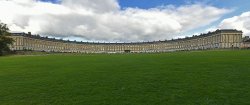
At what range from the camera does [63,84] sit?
1805cm

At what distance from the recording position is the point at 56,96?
14.7 meters

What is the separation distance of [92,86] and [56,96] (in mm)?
2664

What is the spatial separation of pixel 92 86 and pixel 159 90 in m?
3.59

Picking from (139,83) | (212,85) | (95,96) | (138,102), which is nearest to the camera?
(138,102)

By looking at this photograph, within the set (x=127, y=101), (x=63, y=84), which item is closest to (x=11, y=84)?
(x=63, y=84)

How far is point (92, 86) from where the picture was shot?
55.8ft

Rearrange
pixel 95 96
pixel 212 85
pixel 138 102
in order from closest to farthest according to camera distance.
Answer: pixel 138 102 < pixel 95 96 < pixel 212 85

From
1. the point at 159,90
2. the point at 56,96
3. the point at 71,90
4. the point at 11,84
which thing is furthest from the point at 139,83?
the point at 11,84

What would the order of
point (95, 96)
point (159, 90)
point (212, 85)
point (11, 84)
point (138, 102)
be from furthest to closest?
point (11, 84) < point (212, 85) < point (159, 90) < point (95, 96) < point (138, 102)

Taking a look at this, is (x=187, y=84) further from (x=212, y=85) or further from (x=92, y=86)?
(x=92, y=86)

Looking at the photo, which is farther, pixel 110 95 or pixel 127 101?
pixel 110 95

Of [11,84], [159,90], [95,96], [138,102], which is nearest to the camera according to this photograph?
[138,102]

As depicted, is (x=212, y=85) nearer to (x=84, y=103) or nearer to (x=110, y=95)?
(x=110, y=95)

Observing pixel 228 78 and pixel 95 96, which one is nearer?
pixel 95 96
